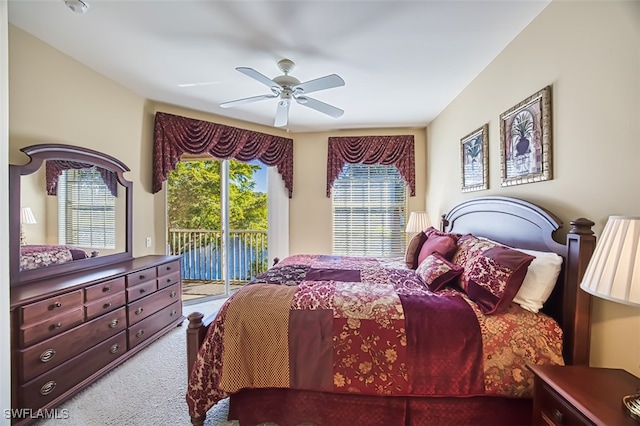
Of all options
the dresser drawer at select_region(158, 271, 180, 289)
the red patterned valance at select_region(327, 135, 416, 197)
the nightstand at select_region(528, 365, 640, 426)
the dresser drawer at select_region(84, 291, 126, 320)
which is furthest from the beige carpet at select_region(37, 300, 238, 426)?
the red patterned valance at select_region(327, 135, 416, 197)

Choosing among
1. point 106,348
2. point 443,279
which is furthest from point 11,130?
point 443,279

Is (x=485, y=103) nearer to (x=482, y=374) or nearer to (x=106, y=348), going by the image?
(x=482, y=374)

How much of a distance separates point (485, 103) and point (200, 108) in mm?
Result: 3237

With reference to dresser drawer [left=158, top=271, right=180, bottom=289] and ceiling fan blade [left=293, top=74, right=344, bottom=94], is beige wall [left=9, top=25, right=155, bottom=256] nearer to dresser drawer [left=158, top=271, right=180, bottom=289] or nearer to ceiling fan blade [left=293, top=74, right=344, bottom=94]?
dresser drawer [left=158, top=271, right=180, bottom=289]

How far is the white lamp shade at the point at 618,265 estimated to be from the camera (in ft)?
2.96

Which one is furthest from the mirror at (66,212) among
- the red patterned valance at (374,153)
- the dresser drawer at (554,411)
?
the dresser drawer at (554,411)

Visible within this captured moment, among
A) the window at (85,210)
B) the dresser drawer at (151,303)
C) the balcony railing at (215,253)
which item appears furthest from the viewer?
the balcony railing at (215,253)

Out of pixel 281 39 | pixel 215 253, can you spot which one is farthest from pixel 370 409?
pixel 215 253

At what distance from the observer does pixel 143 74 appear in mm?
2646

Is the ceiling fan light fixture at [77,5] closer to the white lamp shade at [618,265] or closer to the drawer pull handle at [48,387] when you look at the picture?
the drawer pull handle at [48,387]

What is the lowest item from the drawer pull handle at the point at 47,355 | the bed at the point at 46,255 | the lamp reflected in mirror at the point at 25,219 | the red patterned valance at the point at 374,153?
the drawer pull handle at the point at 47,355

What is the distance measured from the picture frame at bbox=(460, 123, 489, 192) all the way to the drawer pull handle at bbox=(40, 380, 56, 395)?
→ 3.66 metres

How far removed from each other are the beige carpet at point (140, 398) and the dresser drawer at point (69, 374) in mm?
129

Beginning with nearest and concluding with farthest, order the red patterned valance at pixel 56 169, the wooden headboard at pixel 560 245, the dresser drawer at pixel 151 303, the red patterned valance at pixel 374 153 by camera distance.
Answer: the wooden headboard at pixel 560 245, the red patterned valance at pixel 56 169, the dresser drawer at pixel 151 303, the red patterned valance at pixel 374 153
